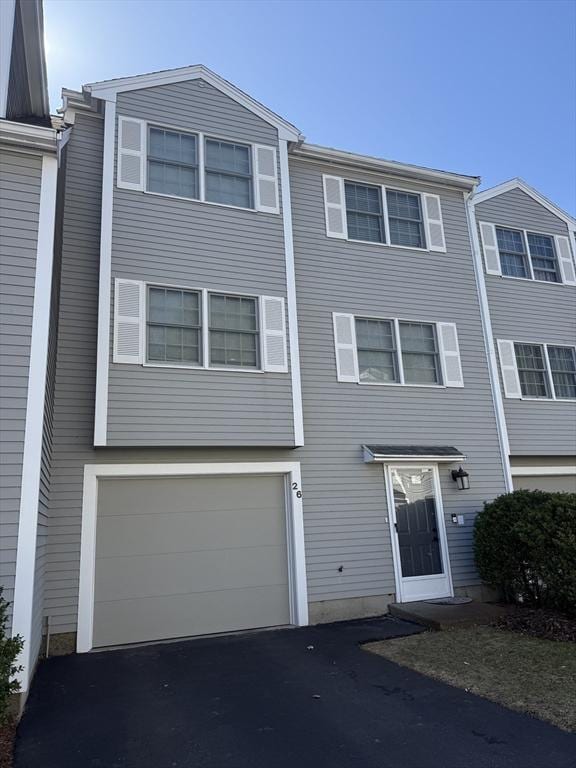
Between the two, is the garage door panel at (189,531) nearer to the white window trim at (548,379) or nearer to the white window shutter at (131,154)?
the white window shutter at (131,154)

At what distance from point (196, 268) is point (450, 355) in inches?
198

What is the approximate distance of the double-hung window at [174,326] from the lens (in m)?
7.87

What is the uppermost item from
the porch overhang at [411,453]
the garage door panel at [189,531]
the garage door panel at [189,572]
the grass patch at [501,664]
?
the porch overhang at [411,453]

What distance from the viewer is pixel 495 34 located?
12.8 meters

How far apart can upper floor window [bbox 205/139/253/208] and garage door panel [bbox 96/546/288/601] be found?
5.60 m

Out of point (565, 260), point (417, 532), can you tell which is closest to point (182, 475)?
point (417, 532)

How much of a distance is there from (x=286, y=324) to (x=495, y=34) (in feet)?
32.4

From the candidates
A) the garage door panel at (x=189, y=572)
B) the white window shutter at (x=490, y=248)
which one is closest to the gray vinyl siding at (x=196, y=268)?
the garage door panel at (x=189, y=572)

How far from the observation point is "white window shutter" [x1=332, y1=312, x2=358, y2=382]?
9.24 m

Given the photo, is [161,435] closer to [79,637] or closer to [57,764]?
[79,637]

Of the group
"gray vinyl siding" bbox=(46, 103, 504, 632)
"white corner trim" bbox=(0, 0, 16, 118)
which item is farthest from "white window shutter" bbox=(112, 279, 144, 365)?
"white corner trim" bbox=(0, 0, 16, 118)

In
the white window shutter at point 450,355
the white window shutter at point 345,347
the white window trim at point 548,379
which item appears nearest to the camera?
the white window shutter at point 345,347

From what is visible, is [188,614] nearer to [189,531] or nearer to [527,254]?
[189,531]

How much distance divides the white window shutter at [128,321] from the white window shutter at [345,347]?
3.37 metres
